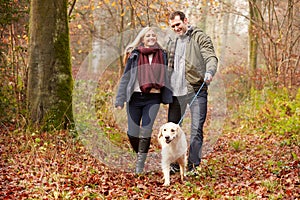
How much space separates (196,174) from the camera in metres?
5.67

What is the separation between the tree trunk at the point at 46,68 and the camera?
7430 millimetres

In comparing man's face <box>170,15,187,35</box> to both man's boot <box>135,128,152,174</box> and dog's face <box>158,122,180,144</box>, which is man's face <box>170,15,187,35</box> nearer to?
dog's face <box>158,122,180,144</box>

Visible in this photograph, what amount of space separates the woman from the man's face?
11.6 inches

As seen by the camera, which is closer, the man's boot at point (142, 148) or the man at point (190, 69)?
the man at point (190, 69)

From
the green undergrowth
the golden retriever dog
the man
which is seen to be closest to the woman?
the man

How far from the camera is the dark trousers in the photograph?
5.69 meters

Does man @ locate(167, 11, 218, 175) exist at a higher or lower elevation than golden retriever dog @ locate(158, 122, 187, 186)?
higher

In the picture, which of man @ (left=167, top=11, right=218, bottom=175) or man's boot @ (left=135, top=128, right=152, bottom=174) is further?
man's boot @ (left=135, top=128, right=152, bottom=174)

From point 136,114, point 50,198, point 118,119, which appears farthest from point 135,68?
point 118,119

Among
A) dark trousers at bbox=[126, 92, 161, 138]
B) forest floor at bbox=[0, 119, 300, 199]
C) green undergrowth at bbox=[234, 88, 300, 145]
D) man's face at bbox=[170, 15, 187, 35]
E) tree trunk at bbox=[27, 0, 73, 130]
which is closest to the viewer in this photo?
forest floor at bbox=[0, 119, 300, 199]

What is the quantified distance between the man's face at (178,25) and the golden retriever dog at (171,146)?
132cm

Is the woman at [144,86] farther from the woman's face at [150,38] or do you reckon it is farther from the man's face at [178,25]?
→ the man's face at [178,25]

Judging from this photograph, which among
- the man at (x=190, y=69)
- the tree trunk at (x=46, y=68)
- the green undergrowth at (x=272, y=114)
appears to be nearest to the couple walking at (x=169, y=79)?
the man at (x=190, y=69)

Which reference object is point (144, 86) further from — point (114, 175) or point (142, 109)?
point (114, 175)
